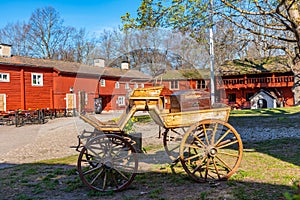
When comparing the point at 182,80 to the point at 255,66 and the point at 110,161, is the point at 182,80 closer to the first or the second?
the point at 110,161

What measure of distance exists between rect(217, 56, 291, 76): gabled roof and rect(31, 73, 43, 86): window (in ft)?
59.8

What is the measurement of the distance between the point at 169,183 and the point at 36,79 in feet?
73.7

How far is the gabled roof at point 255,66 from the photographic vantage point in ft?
99.5

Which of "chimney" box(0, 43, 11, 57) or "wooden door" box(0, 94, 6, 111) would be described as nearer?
"wooden door" box(0, 94, 6, 111)

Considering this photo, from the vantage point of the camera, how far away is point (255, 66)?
106 feet

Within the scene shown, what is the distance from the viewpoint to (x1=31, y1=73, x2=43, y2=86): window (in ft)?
78.7

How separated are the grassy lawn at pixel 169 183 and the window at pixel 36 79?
1919 centimetres

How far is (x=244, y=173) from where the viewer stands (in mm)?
4945

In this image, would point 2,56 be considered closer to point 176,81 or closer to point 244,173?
point 176,81

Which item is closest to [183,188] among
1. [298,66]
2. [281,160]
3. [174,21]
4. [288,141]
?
[281,160]

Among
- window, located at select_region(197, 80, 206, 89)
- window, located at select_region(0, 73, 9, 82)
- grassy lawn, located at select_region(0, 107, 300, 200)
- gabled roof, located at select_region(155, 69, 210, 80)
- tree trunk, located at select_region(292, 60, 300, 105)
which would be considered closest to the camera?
grassy lawn, located at select_region(0, 107, 300, 200)

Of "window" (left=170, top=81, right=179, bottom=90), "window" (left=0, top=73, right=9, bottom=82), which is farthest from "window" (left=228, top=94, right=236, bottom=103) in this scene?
"window" (left=170, top=81, right=179, bottom=90)

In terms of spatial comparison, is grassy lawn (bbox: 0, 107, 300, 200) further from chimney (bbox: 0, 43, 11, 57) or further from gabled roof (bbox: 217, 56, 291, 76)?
gabled roof (bbox: 217, 56, 291, 76)

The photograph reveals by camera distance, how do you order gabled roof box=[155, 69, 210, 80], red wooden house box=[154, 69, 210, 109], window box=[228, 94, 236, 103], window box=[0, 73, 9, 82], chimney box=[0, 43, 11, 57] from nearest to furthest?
red wooden house box=[154, 69, 210, 109] → gabled roof box=[155, 69, 210, 80] → window box=[0, 73, 9, 82] → chimney box=[0, 43, 11, 57] → window box=[228, 94, 236, 103]
